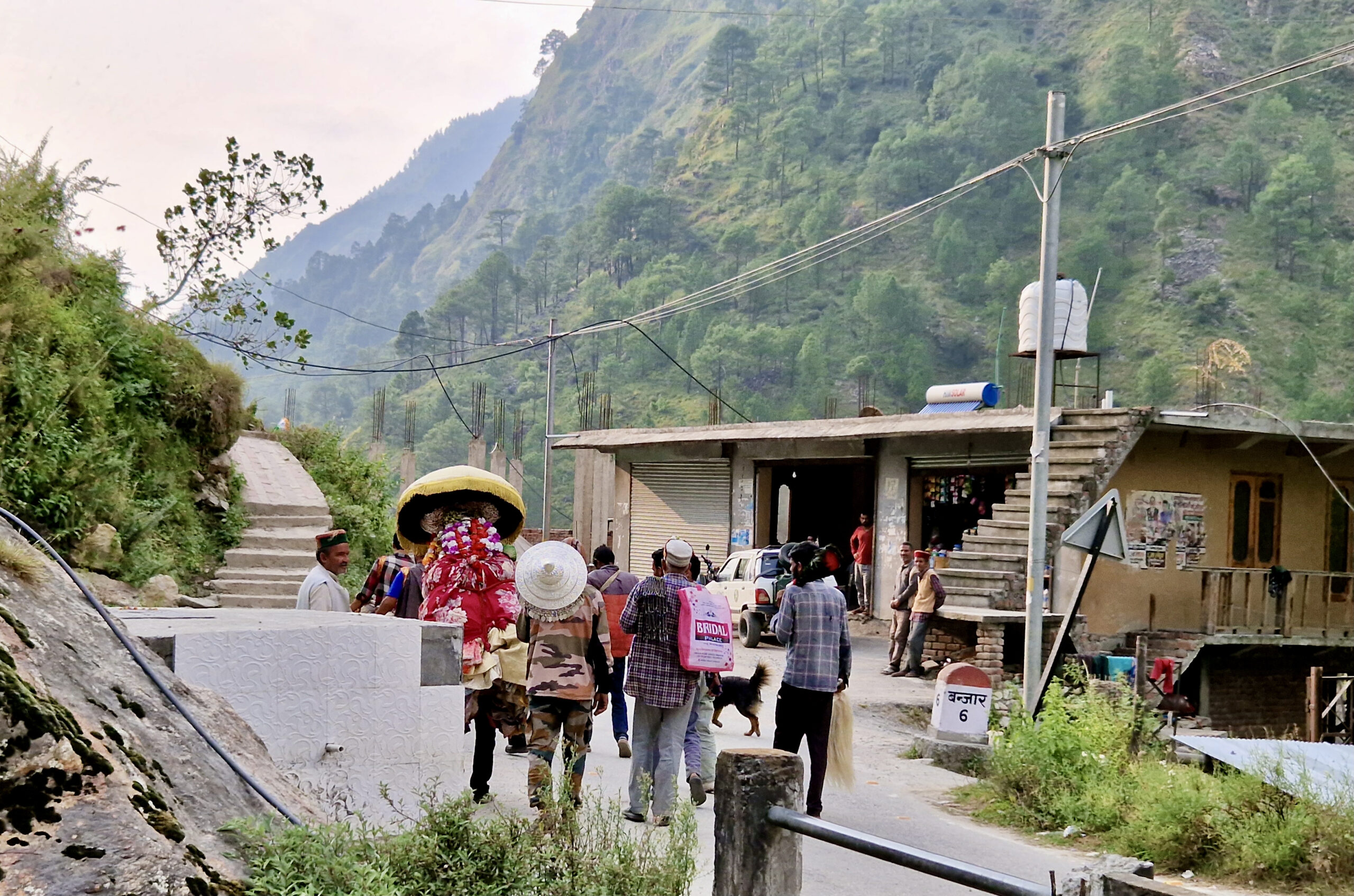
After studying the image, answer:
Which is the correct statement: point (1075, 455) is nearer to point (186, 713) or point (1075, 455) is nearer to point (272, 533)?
point (272, 533)

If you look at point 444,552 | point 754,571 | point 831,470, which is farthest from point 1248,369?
point 444,552

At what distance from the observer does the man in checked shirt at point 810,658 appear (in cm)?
813

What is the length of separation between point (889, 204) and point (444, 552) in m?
79.2

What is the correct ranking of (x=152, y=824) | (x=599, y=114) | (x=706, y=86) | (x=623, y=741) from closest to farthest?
(x=152, y=824)
(x=623, y=741)
(x=706, y=86)
(x=599, y=114)

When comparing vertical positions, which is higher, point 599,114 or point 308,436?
point 599,114

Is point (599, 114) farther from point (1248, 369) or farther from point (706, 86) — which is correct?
point (1248, 369)

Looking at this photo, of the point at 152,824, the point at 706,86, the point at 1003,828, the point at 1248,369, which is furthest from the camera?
the point at 706,86

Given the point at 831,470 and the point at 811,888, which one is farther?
the point at 831,470

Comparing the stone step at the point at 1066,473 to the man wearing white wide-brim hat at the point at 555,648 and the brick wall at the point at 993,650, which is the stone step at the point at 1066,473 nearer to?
the brick wall at the point at 993,650

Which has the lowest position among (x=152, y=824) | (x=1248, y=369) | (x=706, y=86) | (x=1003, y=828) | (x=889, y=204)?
(x=1003, y=828)

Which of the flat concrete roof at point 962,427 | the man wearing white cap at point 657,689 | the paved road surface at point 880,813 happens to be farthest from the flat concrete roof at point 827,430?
the man wearing white cap at point 657,689

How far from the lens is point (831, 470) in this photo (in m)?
28.9

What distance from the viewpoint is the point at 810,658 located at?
8.12 m

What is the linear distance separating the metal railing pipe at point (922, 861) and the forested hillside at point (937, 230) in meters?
41.2
